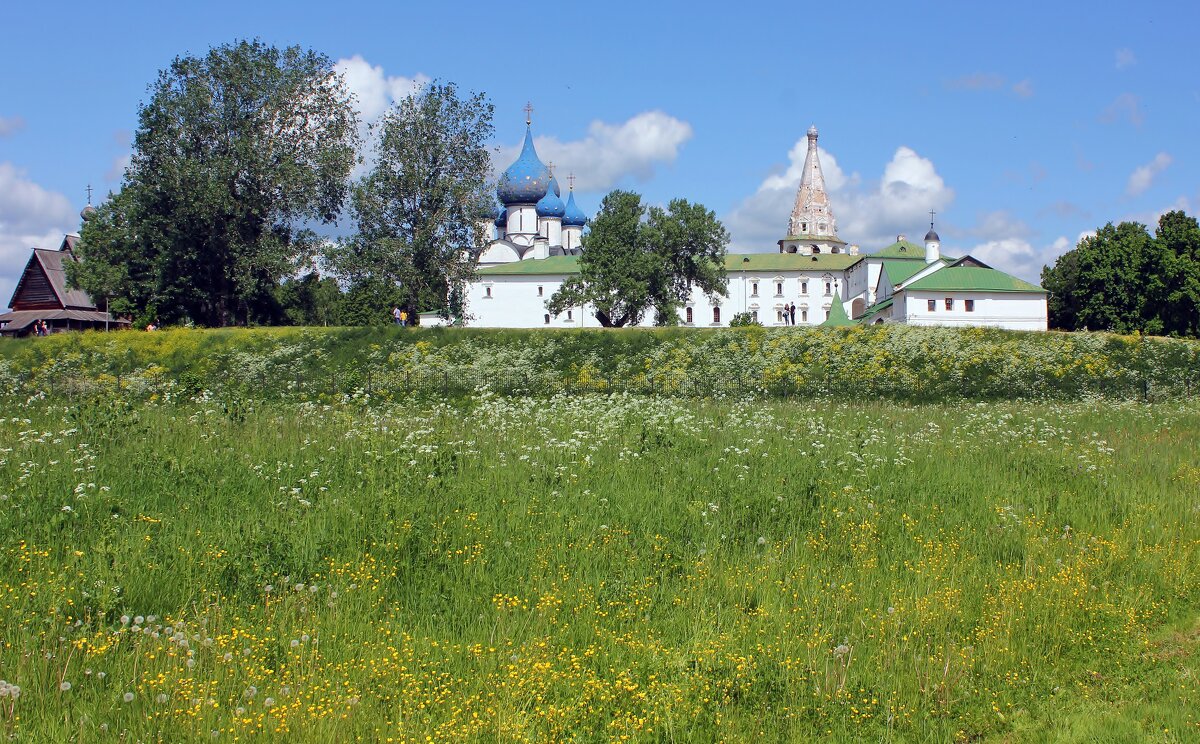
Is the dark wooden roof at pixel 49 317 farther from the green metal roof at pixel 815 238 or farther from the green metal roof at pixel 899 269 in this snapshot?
the green metal roof at pixel 815 238

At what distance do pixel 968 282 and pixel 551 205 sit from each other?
43577 mm

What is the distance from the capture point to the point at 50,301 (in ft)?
187

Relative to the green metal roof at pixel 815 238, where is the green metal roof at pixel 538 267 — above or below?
below

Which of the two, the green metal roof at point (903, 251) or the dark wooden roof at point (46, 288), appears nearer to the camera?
the dark wooden roof at point (46, 288)

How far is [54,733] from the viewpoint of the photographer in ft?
15.5

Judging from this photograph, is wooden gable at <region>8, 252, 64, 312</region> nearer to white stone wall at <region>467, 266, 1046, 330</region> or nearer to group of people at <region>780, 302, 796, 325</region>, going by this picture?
white stone wall at <region>467, 266, 1046, 330</region>

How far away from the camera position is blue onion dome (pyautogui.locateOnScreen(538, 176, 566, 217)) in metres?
92.5

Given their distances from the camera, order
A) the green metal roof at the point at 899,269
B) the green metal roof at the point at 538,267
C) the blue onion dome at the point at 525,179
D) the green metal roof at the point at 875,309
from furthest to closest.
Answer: the blue onion dome at the point at 525,179 → the green metal roof at the point at 538,267 → the green metal roof at the point at 899,269 → the green metal roof at the point at 875,309

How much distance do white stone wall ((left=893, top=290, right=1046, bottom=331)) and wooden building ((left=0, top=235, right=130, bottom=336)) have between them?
53.5 metres

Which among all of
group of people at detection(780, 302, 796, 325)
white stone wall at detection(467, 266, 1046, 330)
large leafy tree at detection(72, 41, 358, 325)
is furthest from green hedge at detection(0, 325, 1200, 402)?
group of people at detection(780, 302, 796, 325)

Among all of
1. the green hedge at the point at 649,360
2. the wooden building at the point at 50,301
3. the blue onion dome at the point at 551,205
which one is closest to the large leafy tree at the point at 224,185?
the green hedge at the point at 649,360

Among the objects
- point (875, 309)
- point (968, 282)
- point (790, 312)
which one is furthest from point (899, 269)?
point (790, 312)

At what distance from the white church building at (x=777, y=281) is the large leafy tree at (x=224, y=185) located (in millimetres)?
31537

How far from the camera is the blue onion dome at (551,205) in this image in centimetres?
9250
